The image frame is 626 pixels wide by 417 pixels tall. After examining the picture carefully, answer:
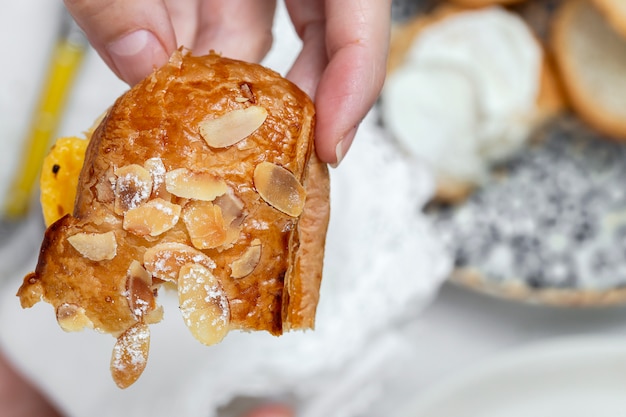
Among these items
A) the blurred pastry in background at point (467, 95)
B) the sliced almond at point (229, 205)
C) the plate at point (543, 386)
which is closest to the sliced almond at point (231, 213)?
the sliced almond at point (229, 205)

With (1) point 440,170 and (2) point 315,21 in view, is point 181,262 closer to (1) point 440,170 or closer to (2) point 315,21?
(2) point 315,21

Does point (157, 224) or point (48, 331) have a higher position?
point (157, 224)

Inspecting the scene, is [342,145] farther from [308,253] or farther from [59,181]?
[59,181]

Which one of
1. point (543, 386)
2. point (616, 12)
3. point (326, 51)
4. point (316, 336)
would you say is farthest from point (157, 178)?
point (616, 12)

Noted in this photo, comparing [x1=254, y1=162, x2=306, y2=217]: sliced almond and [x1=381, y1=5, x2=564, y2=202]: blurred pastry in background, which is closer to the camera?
[x1=254, y1=162, x2=306, y2=217]: sliced almond

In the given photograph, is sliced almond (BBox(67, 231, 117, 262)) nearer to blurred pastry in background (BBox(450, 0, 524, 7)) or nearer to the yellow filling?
the yellow filling

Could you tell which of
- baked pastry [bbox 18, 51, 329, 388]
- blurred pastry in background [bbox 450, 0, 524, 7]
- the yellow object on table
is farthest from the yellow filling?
blurred pastry in background [bbox 450, 0, 524, 7]

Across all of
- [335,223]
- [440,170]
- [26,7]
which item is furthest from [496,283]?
[26,7]
